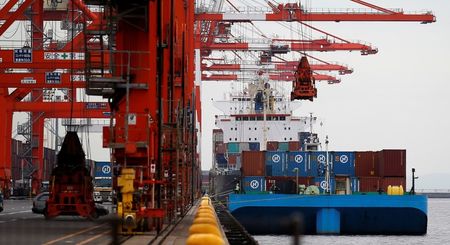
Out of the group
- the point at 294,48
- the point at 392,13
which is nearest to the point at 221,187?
the point at 294,48

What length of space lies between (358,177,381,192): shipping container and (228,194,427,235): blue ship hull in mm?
3401

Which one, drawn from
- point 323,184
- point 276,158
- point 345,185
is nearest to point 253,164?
point 276,158

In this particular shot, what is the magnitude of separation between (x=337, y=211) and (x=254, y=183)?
19.3ft

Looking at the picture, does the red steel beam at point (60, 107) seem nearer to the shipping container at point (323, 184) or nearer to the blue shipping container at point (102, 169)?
the blue shipping container at point (102, 169)

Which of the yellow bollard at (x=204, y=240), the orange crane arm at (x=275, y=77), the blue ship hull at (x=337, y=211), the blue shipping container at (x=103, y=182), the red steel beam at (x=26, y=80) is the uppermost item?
the orange crane arm at (x=275, y=77)

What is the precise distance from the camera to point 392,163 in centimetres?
5209

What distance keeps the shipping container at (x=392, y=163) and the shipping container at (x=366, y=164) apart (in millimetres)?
518

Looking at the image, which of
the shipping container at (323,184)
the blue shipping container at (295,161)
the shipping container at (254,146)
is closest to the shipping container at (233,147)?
the shipping container at (254,146)

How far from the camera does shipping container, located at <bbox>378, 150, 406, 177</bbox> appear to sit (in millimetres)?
51375

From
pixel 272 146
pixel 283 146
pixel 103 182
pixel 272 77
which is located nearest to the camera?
pixel 103 182

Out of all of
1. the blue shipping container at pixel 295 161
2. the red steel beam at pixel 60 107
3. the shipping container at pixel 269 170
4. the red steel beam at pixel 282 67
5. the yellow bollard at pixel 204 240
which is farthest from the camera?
the red steel beam at pixel 282 67

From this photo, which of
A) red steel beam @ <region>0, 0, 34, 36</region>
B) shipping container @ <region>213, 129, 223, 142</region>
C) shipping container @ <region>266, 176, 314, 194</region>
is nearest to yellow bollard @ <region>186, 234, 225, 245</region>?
red steel beam @ <region>0, 0, 34, 36</region>

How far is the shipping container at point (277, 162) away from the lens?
5288cm

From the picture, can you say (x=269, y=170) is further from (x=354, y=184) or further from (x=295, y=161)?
(x=354, y=184)
